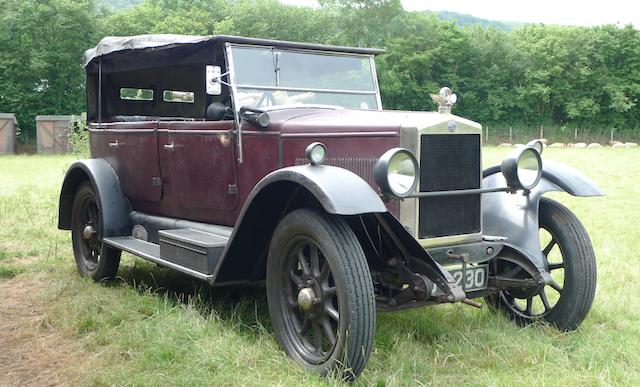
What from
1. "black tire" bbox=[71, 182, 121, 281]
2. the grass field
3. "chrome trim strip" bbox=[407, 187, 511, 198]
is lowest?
the grass field

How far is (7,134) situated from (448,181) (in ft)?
83.4

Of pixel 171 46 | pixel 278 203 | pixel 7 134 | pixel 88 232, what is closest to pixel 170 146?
pixel 171 46


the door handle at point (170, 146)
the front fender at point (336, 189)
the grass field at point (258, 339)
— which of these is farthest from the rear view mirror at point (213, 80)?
the grass field at point (258, 339)

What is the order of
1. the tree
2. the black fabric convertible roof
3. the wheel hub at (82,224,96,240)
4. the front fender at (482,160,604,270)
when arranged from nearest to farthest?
the front fender at (482,160,604,270) → the black fabric convertible roof → the wheel hub at (82,224,96,240) → the tree

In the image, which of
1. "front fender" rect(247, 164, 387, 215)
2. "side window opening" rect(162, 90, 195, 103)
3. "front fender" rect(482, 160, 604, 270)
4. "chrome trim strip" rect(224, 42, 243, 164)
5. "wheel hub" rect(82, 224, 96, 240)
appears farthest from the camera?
"side window opening" rect(162, 90, 195, 103)

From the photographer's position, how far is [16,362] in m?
3.78

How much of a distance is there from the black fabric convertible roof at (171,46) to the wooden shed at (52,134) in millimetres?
21134

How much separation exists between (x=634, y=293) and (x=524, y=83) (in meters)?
35.7

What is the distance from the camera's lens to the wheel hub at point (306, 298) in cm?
344

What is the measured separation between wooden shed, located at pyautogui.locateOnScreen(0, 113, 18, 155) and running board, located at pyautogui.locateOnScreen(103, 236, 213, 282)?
22959 mm

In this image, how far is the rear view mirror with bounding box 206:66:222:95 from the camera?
4.26 m

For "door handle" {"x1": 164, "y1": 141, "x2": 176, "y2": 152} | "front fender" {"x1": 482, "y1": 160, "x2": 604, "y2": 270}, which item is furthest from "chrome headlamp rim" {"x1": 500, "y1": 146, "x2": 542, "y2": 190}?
"door handle" {"x1": 164, "y1": 141, "x2": 176, "y2": 152}

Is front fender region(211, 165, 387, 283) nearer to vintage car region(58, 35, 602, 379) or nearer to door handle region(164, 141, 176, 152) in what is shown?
vintage car region(58, 35, 602, 379)

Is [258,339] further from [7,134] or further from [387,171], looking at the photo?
[7,134]
